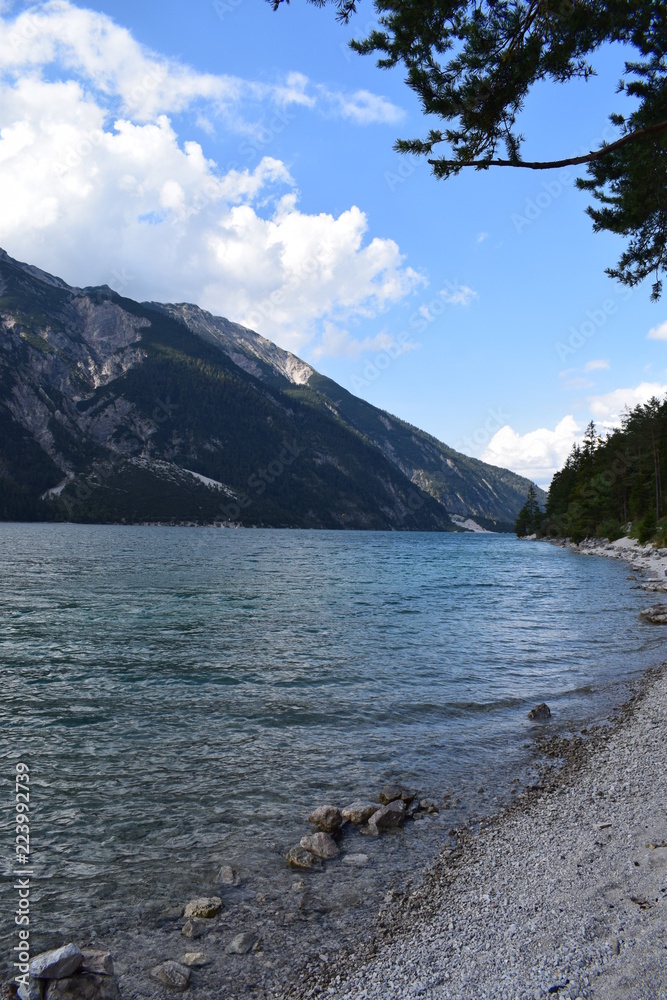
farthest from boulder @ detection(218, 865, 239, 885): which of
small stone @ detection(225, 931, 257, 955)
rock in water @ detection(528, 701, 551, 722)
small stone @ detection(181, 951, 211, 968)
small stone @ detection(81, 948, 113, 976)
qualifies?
rock in water @ detection(528, 701, 551, 722)

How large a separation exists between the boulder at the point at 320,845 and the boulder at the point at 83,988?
3.78m

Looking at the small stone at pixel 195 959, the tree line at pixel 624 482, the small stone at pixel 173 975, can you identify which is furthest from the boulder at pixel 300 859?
the tree line at pixel 624 482

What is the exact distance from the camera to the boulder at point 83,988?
18.2ft

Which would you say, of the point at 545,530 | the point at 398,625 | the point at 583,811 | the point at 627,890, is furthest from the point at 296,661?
the point at 545,530

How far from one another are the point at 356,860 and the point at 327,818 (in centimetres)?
103

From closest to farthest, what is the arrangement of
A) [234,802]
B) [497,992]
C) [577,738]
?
[497,992] → [234,802] → [577,738]

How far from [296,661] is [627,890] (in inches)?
649

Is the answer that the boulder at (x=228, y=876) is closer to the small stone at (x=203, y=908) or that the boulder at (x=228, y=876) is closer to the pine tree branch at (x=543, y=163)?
the small stone at (x=203, y=908)

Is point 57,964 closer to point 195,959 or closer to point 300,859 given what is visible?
point 195,959

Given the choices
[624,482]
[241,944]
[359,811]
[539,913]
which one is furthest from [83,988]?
[624,482]

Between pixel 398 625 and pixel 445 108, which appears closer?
pixel 445 108

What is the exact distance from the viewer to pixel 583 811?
9375mm

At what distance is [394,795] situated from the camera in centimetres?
1075

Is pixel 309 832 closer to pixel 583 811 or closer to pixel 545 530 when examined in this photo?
pixel 583 811
